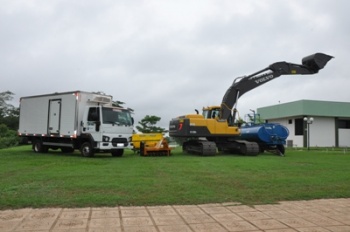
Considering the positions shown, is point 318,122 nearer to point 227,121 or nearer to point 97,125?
point 227,121

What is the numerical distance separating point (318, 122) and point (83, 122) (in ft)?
117

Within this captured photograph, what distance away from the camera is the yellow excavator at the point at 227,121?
2106 cm

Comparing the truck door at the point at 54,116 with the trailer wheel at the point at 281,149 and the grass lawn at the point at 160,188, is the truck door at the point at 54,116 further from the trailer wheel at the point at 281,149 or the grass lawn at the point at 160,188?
the trailer wheel at the point at 281,149

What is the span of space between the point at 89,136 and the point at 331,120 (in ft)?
124

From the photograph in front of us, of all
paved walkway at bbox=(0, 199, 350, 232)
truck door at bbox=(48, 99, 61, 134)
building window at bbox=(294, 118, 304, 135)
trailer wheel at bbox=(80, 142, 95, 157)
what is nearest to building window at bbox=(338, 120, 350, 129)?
building window at bbox=(294, 118, 304, 135)

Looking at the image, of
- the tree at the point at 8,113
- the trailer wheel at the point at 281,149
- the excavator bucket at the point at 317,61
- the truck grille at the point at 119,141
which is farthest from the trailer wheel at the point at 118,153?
the tree at the point at 8,113

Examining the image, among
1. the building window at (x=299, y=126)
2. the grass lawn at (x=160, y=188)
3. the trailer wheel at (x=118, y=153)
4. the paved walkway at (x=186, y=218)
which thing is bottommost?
the paved walkway at (x=186, y=218)

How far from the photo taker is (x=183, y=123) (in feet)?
68.9

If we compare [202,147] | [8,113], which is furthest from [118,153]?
[8,113]

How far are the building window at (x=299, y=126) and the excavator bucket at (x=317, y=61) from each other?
79.6ft

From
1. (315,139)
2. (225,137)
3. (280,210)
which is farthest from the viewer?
(315,139)

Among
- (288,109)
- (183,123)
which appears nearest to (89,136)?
(183,123)

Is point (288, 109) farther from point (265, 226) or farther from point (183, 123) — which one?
point (265, 226)

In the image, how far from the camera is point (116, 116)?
19.3m
